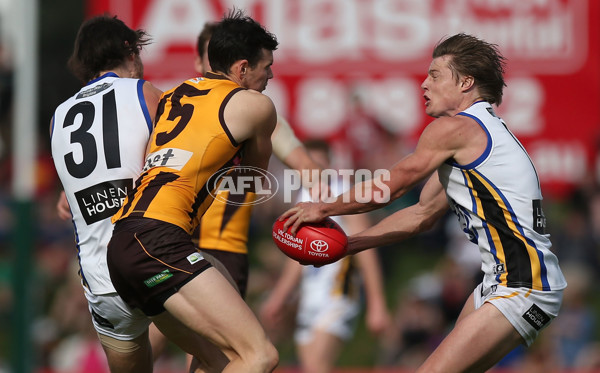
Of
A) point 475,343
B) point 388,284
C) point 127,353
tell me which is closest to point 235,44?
point 127,353

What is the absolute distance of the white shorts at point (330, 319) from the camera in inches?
303

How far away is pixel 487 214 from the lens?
4.62m

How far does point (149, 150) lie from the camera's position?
471cm

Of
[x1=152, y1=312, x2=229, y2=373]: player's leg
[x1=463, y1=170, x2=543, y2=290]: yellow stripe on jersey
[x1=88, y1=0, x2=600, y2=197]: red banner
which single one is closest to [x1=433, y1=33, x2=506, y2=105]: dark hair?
[x1=463, y1=170, x2=543, y2=290]: yellow stripe on jersey

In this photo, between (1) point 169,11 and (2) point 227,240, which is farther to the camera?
(1) point 169,11

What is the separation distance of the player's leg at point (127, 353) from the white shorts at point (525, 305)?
190cm

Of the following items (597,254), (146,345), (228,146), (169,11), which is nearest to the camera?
(228,146)

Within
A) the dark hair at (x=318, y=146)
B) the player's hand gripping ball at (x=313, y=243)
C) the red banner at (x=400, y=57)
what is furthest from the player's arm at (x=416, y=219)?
the red banner at (x=400, y=57)

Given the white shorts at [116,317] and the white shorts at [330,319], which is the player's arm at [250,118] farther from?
the white shorts at [330,319]

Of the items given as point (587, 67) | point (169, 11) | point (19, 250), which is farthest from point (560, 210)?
point (19, 250)

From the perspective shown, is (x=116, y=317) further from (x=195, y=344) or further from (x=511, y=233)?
(x=511, y=233)

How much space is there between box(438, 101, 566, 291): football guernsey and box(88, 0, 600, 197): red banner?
17.5 ft

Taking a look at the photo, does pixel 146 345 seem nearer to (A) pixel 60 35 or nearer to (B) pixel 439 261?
(B) pixel 439 261

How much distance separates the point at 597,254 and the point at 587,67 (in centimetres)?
258
